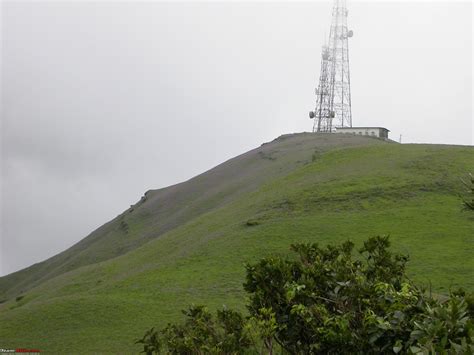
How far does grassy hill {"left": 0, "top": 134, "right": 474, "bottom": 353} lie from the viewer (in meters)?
22.1

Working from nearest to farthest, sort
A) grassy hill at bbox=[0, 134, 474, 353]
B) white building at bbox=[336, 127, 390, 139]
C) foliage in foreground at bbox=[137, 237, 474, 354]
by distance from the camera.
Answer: foliage in foreground at bbox=[137, 237, 474, 354] → grassy hill at bbox=[0, 134, 474, 353] → white building at bbox=[336, 127, 390, 139]

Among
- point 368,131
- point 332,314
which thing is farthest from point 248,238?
point 368,131

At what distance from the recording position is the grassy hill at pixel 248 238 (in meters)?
22.1

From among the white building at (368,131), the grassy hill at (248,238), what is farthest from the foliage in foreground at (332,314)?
the white building at (368,131)

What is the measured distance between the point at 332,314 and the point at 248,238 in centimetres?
2351

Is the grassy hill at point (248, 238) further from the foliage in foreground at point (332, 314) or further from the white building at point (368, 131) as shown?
the white building at point (368, 131)

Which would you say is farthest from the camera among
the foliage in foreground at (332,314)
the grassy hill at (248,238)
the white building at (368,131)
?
the white building at (368,131)

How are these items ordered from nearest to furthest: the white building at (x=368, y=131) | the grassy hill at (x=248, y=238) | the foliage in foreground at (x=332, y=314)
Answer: the foliage in foreground at (x=332, y=314)
the grassy hill at (x=248, y=238)
the white building at (x=368, y=131)

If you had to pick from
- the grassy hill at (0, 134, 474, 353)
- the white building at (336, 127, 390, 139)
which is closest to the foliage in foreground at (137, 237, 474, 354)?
the grassy hill at (0, 134, 474, 353)

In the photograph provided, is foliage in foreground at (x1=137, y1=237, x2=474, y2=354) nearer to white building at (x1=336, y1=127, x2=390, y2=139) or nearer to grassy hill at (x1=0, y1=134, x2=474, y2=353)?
grassy hill at (x1=0, y1=134, x2=474, y2=353)

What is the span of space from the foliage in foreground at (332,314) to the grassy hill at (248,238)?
11.4 meters

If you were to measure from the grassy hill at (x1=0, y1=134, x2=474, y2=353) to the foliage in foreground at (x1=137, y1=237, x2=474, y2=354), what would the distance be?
11373mm

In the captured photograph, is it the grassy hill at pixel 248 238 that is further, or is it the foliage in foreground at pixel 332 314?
the grassy hill at pixel 248 238

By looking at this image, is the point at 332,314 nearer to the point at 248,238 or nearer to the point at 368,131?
the point at 248,238
